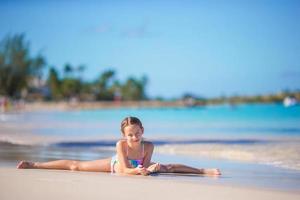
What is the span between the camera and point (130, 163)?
4234 millimetres

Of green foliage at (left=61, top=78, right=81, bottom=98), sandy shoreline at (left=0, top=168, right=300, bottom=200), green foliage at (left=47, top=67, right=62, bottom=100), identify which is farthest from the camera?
green foliage at (left=47, top=67, right=62, bottom=100)

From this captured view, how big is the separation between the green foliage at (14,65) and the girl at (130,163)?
35.2 m

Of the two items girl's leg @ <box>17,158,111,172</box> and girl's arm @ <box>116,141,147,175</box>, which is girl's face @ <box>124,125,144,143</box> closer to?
girl's arm @ <box>116,141,147,175</box>

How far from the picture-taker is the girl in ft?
13.6

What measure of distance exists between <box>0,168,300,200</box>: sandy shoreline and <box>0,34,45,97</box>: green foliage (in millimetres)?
35999

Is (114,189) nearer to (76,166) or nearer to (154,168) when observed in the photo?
(154,168)

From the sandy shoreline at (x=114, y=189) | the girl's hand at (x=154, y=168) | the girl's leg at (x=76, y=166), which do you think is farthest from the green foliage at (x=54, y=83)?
the sandy shoreline at (x=114, y=189)

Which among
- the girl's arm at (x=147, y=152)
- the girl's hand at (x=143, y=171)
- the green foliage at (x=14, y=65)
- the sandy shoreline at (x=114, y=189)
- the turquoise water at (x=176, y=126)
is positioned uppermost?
the green foliage at (x=14, y=65)

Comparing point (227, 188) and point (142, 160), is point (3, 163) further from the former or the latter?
point (227, 188)

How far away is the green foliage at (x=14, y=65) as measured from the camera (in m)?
39.1

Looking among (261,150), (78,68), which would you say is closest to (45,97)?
(78,68)

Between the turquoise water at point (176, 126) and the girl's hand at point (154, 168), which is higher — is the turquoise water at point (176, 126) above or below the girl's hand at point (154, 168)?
above

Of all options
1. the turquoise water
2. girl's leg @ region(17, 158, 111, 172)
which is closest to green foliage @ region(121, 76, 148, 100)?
the turquoise water

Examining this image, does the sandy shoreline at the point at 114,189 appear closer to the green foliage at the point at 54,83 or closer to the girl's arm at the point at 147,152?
the girl's arm at the point at 147,152
